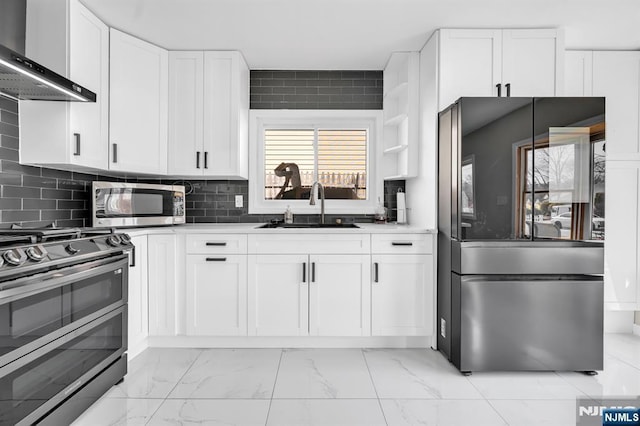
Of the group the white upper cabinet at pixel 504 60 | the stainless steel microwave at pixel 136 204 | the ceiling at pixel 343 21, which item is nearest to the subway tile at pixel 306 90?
the ceiling at pixel 343 21

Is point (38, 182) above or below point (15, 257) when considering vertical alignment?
above

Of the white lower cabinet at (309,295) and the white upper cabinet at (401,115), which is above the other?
the white upper cabinet at (401,115)

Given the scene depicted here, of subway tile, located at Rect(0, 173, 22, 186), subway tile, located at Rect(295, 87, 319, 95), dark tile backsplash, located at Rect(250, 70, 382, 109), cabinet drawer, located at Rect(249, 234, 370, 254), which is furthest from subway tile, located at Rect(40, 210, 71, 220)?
subway tile, located at Rect(295, 87, 319, 95)

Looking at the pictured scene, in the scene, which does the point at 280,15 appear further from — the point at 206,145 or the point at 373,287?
the point at 373,287

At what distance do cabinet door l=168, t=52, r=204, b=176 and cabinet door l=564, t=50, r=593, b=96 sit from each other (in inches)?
117

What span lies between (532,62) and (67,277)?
10.6 ft

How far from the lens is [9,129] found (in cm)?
228

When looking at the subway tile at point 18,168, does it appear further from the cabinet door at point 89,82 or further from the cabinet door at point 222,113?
the cabinet door at point 222,113

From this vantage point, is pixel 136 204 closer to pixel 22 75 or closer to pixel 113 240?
pixel 113 240

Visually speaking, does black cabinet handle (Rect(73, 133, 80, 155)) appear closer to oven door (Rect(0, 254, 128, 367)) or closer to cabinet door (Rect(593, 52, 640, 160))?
oven door (Rect(0, 254, 128, 367))

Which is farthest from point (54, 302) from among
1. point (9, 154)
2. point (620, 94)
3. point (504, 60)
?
point (620, 94)

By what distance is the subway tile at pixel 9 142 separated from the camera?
2232mm

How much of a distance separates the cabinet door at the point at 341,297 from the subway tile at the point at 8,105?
2.11 metres

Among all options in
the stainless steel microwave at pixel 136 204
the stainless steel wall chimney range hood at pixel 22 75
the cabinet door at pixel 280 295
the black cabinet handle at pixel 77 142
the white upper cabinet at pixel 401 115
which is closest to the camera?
the stainless steel wall chimney range hood at pixel 22 75
